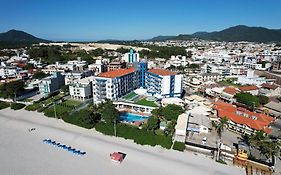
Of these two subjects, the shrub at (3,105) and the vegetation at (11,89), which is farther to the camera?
the vegetation at (11,89)

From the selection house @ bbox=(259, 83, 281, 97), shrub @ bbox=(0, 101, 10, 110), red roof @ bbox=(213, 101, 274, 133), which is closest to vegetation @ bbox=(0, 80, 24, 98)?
shrub @ bbox=(0, 101, 10, 110)

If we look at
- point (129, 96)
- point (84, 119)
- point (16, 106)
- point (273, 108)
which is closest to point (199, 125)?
point (129, 96)

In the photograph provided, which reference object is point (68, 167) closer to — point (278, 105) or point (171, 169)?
point (171, 169)

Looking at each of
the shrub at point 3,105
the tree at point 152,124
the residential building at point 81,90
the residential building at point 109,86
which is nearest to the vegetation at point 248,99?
the tree at point 152,124

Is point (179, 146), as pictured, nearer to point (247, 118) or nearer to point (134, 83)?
point (247, 118)

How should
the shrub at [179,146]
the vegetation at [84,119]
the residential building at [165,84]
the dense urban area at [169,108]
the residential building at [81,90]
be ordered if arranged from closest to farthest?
the shrub at [179,146] < the dense urban area at [169,108] < the vegetation at [84,119] < the residential building at [165,84] < the residential building at [81,90]

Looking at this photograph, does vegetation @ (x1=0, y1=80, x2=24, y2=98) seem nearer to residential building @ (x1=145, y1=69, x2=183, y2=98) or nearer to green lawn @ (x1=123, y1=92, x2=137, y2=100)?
green lawn @ (x1=123, y1=92, x2=137, y2=100)

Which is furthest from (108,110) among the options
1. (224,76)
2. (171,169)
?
(224,76)

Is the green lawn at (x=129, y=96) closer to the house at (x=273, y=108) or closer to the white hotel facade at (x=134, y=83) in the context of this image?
the white hotel facade at (x=134, y=83)

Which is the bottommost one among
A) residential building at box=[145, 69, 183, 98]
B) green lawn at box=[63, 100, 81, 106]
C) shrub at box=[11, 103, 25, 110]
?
green lawn at box=[63, 100, 81, 106]
